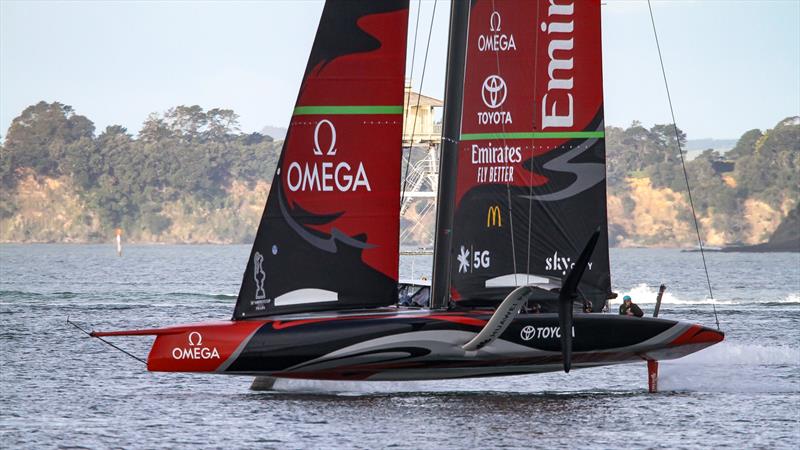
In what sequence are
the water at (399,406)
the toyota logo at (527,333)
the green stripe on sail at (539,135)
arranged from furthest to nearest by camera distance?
the green stripe on sail at (539,135) → the toyota logo at (527,333) → the water at (399,406)

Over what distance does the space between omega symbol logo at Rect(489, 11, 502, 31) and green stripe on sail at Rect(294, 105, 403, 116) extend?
6.80 ft

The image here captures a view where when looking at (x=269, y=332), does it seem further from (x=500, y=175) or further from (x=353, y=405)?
(x=500, y=175)

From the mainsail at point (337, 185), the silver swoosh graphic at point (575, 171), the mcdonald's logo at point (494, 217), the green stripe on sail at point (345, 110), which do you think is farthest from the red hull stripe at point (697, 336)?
the green stripe on sail at point (345, 110)

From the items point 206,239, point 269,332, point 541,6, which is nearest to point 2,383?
point 269,332

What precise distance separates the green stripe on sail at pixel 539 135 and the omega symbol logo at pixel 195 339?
4.93m

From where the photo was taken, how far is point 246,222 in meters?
185

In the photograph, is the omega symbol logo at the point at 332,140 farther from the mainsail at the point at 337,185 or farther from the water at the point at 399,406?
the water at the point at 399,406

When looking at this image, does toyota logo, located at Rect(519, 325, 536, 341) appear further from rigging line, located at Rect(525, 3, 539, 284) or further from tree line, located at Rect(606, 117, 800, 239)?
tree line, located at Rect(606, 117, 800, 239)

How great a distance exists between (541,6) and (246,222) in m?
164

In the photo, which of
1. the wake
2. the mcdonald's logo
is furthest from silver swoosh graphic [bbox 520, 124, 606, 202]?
the wake

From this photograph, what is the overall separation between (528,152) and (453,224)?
5.13 feet

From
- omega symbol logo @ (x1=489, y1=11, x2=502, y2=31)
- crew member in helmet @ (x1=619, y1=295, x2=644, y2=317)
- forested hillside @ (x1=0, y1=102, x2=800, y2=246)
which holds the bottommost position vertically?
crew member in helmet @ (x1=619, y1=295, x2=644, y2=317)

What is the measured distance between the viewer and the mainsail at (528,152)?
21750 millimetres

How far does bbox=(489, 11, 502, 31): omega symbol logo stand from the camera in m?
22.0
